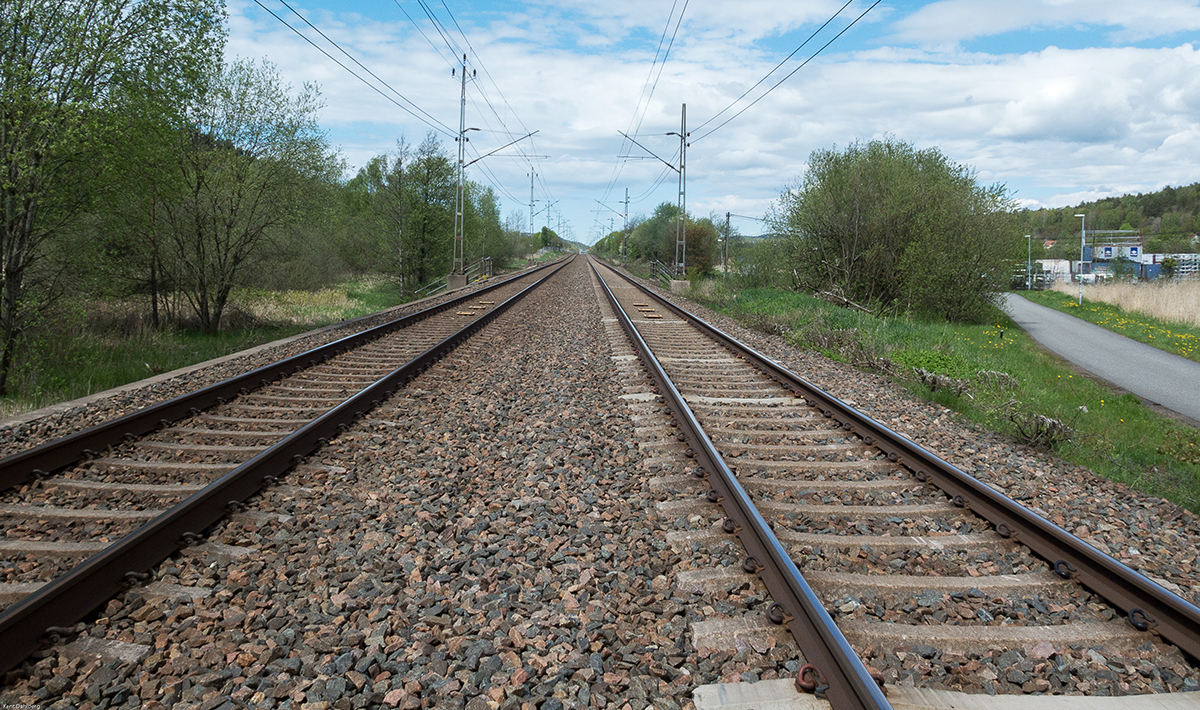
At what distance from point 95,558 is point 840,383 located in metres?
8.15

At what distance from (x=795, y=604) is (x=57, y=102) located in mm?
11112

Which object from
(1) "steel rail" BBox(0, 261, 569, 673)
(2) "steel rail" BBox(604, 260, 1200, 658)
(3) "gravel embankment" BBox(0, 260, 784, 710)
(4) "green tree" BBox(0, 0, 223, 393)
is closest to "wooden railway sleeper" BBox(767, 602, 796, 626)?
(3) "gravel embankment" BBox(0, 260, 784, 710)

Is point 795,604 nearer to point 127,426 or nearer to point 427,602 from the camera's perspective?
point 427,602

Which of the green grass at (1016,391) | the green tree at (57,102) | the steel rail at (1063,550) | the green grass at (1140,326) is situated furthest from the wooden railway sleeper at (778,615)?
the green grass at (1140,326)

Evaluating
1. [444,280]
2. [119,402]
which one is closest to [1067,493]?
[119,402]

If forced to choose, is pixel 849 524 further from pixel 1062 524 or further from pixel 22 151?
pixel 22 151

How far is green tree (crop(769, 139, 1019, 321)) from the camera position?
59.6 feet

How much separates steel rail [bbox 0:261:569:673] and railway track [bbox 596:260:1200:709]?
9.09ft

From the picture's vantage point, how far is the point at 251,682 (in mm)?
2643

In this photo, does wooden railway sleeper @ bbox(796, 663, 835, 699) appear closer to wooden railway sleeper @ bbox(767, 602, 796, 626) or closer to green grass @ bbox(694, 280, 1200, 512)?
wooden railway sleeper @ bbox(767, 602, 796, 626)

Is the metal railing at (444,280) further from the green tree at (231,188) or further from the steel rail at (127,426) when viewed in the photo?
the steel rail at (127,426)

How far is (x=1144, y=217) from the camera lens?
277 ft

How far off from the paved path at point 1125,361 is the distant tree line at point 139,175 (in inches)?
651

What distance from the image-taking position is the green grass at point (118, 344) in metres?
8.81
